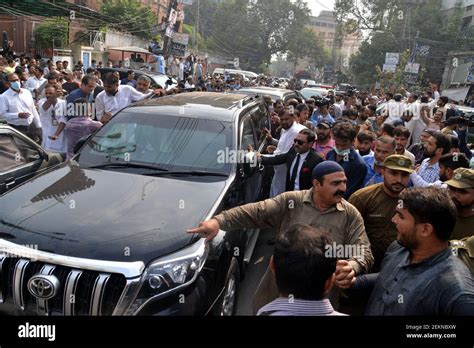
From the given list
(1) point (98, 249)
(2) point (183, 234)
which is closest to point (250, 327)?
(2) point (183, 234)

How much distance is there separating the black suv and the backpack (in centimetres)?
156

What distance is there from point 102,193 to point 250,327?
1.80 m

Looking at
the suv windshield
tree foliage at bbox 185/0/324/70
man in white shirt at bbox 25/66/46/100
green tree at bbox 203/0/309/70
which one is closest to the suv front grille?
the suv windshield

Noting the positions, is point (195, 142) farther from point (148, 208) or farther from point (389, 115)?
point (389, 115)

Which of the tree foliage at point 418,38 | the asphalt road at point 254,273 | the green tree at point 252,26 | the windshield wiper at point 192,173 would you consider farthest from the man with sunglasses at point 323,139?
the green tree at point 252,26

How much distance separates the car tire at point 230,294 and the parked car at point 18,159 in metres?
2.13

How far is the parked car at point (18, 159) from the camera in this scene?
4.25 m

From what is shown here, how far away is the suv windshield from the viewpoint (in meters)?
3.91

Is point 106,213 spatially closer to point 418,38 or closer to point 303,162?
point 303,162

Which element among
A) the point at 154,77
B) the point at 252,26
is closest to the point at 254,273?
the point at 154,77

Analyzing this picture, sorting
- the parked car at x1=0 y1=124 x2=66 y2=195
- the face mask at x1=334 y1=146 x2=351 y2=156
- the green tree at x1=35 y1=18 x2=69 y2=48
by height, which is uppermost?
the green tree at x1=35 y1=18 x2=69 y2=48

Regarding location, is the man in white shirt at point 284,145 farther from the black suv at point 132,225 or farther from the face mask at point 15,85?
the face mask at point 15,85

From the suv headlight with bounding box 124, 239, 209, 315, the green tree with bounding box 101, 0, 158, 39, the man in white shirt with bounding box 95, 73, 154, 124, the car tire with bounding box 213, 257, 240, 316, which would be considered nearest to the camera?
the suv headlight with bounding box 124, 239, 209, 315

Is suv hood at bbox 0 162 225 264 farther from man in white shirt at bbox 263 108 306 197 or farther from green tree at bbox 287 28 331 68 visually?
green tree at bbox 287 28 331 68
